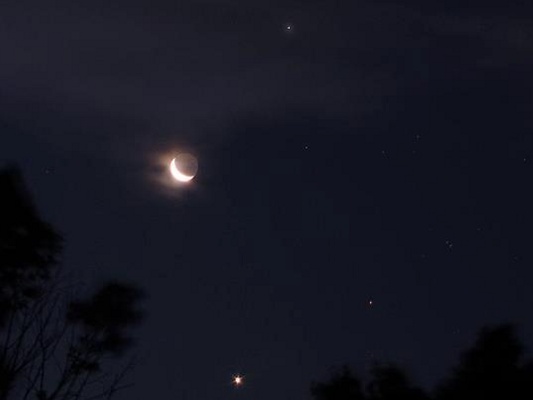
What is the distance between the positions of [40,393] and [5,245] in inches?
99.7

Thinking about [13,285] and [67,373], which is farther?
[67,373]

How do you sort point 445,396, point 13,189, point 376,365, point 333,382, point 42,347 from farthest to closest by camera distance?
point 333,382
point 376,365
point 445,396
point 42,347
point 13,189

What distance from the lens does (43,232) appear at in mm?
12406

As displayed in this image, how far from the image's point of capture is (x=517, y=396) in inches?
555

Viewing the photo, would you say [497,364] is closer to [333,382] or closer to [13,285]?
[333,382]

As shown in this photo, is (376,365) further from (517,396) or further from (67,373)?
(67,373)

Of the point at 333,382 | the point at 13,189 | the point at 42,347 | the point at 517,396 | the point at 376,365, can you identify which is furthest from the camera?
the point at 333,382

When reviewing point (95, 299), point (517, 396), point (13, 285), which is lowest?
point (517, 396)

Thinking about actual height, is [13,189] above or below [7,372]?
above

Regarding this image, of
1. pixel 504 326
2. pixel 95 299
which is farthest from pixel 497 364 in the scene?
pixel 95 299

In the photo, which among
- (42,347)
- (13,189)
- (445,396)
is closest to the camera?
(13,189)

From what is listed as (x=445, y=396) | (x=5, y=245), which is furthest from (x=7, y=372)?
(x=445, y=396)

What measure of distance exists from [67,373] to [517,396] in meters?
7.41

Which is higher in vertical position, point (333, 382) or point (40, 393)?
point (333, 382)
